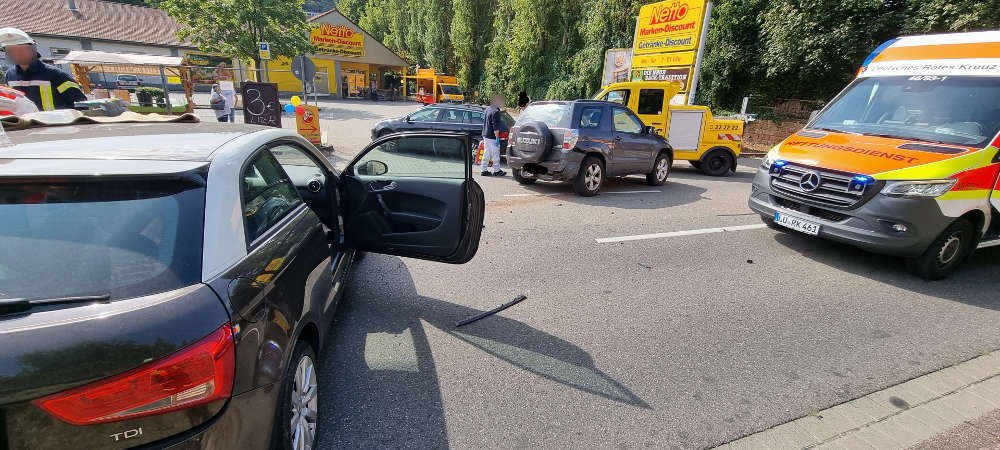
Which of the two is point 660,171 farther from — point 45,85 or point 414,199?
point 45,85

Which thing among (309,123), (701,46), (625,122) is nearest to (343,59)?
(309,123)

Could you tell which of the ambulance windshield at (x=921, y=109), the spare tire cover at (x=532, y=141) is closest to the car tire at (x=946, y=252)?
the ambulance windshield at (x=921, y=109)

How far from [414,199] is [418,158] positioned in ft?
1.04

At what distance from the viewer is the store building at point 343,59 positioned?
122 feet

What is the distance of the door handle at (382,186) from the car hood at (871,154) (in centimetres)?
438

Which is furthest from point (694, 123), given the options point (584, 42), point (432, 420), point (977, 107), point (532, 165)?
point (584, 42)

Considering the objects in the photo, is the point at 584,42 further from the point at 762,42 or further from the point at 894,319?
the point at 894,319

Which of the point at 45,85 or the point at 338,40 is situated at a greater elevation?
the point at 338,40

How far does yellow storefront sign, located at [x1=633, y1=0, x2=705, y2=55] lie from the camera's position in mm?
13188

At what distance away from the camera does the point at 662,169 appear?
363 inches

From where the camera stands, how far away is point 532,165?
8.28 m

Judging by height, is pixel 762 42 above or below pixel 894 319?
above

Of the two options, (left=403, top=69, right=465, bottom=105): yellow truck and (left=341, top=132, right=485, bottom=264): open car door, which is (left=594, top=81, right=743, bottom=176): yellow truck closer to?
(left=341, top=132, right=485, bottom=264): open car door

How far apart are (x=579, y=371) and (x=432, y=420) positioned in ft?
3.38
